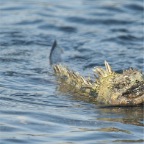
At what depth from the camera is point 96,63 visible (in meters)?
10.9

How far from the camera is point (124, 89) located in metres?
7.86

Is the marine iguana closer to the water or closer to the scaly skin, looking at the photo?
the scaly skin

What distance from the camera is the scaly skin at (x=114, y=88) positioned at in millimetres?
7820

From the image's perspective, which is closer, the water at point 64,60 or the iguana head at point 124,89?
the water at point 64,60

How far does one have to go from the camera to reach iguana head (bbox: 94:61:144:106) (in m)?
7.81

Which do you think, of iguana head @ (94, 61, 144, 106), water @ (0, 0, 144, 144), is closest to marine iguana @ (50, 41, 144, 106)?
iguana head @ (94, 61, 144, 106)

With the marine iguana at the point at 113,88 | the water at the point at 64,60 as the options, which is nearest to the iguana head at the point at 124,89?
the marine iguana at the point at 113,88

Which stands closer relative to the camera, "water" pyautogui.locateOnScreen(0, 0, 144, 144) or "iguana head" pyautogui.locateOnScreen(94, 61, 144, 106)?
"water" pyautogui.locateOnScreen(0, 0, 144, 144)

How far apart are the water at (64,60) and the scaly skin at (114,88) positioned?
0.42 ft

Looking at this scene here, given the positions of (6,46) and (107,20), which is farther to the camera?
(107,20)

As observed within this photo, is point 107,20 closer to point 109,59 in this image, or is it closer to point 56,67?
point 109,59

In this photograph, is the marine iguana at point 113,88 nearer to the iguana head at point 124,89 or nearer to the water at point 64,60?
the iguana head at point 124,89

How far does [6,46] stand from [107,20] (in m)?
3.60

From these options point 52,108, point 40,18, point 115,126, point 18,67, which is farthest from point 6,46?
point 115,126
